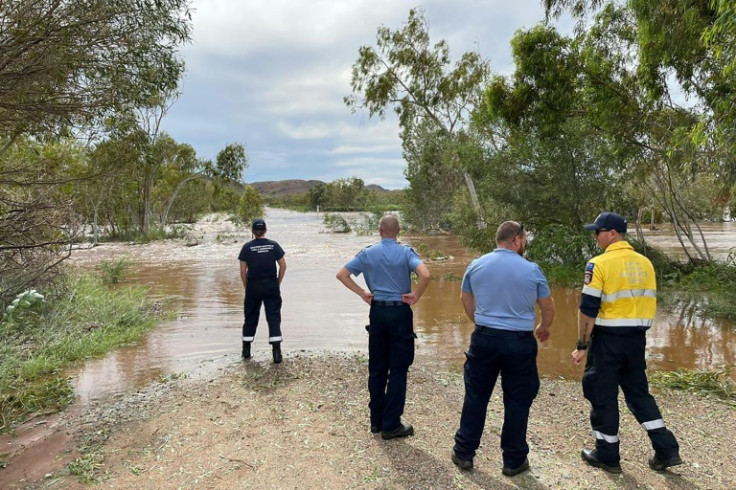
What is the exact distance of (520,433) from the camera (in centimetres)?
348

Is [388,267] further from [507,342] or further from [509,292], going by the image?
[507,342]

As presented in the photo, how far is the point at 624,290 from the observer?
3.56m

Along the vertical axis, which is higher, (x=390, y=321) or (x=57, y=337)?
(x=390, y=321)

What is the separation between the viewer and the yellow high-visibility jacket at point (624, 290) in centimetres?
355

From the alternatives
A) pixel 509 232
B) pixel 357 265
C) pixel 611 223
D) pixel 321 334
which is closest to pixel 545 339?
pixel 509 232

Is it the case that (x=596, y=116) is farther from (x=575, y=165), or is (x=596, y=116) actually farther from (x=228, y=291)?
(x=228, y=291)

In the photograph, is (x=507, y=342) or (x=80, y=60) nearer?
(x=507, y=342)

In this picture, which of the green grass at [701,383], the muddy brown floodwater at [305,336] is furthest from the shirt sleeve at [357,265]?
the green grass at [701,383]

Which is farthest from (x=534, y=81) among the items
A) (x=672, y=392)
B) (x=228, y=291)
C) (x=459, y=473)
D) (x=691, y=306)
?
(x=459, y=473)

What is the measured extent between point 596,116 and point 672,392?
756 cm

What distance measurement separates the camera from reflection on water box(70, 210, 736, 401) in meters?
6.56

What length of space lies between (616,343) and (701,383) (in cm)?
281

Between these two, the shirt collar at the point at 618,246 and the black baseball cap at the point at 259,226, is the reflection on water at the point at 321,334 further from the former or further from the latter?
the shirt collar at the point at 618,246

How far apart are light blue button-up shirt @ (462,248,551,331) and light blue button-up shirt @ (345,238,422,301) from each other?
0.76 meters
